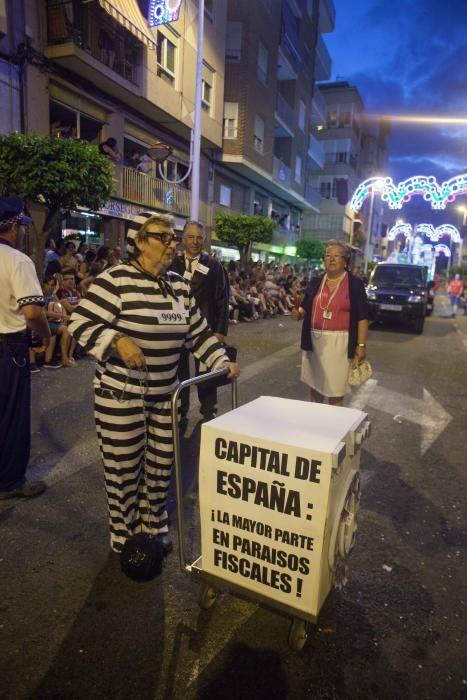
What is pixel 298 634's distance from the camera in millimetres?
2188

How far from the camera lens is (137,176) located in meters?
16.9

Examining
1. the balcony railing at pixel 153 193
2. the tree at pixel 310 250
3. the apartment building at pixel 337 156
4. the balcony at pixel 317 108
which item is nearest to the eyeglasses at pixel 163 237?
the balcony railing at pixel 153 193

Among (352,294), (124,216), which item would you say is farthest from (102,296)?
(124,216)

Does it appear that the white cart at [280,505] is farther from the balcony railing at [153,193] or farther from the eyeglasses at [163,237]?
the balcony railing at [153,193]

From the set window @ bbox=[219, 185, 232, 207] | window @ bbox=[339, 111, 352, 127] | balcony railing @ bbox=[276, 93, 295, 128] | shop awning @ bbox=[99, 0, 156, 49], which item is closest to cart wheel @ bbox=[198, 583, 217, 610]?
shop awning @ bbox=[99, 0, 156, 49]

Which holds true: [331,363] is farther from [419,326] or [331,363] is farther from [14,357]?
[419,326]

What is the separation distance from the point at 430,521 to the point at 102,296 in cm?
286

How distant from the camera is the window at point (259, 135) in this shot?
24.1 metres

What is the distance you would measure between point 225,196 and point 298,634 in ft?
78.2

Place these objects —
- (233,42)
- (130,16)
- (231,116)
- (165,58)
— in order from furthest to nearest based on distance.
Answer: (231,116) → (233,42) → (165,58) → (130,16)

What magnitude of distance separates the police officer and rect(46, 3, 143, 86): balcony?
11.5m

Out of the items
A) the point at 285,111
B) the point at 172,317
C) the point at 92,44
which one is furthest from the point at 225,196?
the point at 172,317

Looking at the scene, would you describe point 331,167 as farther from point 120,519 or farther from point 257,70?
point 120,519

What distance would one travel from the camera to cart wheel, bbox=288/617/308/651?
7.14ft
